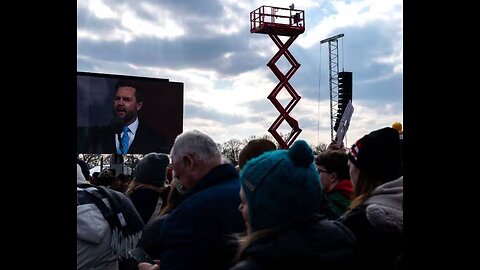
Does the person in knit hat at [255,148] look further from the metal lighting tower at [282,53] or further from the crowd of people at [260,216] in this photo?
Result: the metal lighting tower at [282,53]

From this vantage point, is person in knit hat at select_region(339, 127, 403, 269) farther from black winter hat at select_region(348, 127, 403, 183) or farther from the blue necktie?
the blue necktie

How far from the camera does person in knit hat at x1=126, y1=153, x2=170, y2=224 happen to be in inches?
199

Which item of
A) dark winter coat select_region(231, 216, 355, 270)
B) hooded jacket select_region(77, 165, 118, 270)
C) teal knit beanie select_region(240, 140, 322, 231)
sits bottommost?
hooded jacket select_region(77, 165, 118, 270)

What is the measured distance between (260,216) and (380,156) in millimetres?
1201

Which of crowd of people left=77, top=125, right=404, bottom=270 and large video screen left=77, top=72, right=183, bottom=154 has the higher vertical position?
large video screen left=77, top=72, right=183, bottom=154

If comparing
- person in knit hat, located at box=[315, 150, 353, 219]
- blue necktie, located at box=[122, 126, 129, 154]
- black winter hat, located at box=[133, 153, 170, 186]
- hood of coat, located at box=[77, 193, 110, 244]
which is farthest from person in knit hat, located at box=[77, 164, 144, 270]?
blue necktie, located at box=[122, 126, 129, 154]

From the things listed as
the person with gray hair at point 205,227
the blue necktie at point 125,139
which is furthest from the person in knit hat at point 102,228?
the blue necktie at point 125,139

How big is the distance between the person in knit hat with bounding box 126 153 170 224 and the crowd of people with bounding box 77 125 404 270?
2.75 ft

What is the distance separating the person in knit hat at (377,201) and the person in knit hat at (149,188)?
234 cm

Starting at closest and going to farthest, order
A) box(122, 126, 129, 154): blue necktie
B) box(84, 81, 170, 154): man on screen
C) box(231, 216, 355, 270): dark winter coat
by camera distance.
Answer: box(231, 216, 355, 270): dark winter coat, box(84, 81, 170, 154): man on screen, box(122, 126, 129, 154): blue necktie

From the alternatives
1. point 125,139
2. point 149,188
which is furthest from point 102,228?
point 125,139

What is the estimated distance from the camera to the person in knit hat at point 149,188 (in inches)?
199
